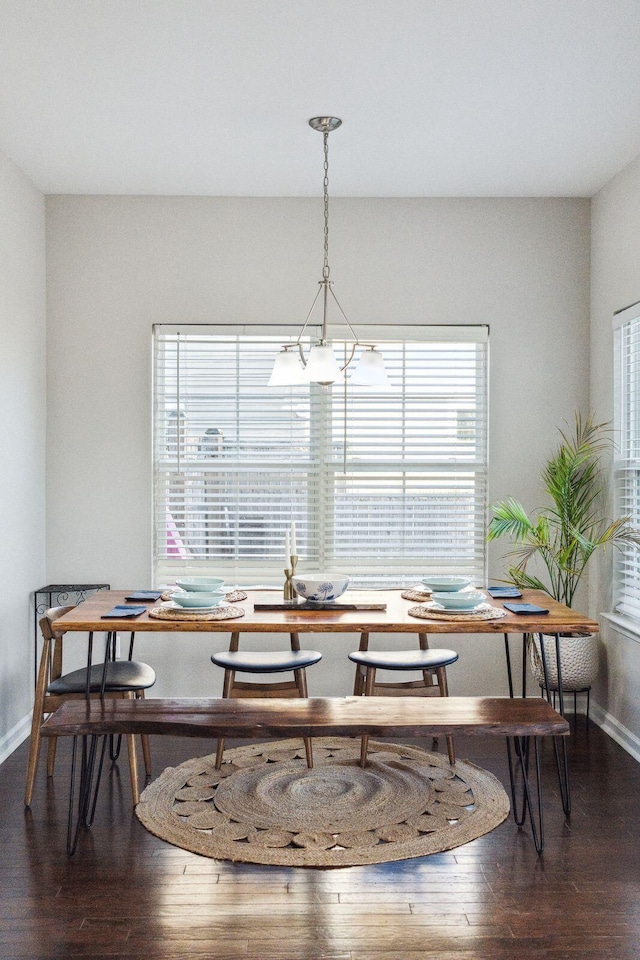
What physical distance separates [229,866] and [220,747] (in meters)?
0.79

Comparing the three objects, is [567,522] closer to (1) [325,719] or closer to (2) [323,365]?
(2) [323,365]

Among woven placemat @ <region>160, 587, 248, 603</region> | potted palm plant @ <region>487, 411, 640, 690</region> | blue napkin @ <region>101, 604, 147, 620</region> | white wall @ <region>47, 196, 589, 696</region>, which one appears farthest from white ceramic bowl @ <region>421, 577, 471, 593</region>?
white wall @ <region>47, 196, 589, 696</region>

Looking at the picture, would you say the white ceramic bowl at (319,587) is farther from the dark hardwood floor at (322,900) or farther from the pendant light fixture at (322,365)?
the dark hardwood floor at (322,900)

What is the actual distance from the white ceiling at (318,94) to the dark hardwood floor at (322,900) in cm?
280

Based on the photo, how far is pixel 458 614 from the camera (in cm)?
311

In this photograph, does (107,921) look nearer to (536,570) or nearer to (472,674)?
(472,674)

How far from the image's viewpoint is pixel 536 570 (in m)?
4.60

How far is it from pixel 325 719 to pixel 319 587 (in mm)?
572

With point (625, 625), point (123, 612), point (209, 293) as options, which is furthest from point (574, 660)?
point (209, 293)

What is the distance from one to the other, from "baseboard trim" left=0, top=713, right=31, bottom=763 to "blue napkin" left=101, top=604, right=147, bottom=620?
3.80ft

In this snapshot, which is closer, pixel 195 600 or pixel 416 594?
pixel 195 600

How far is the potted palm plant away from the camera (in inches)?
164

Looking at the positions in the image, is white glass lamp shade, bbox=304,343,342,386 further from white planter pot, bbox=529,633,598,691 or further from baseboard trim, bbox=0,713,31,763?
baseboard trim, bbox=0,713,31,763

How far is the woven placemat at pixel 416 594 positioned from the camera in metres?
3.46
